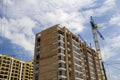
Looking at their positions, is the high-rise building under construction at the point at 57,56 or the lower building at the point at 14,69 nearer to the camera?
the high-rise building under construction at the point at 57,56

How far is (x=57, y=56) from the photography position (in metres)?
57.7

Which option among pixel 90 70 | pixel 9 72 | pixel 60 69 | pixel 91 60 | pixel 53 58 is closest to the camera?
pixel 60 69

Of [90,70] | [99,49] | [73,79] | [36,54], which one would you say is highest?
[99,49]

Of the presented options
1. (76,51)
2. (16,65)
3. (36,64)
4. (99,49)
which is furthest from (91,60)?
(16,65)

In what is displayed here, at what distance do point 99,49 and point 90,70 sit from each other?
1306cm

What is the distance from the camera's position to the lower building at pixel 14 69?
9569cm

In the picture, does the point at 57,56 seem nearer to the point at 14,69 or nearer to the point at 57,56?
the point at 57,56

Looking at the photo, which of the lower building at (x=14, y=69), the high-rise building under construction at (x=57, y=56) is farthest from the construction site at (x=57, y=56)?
the lower building at (x=14, y=69)

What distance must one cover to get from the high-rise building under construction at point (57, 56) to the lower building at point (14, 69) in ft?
131

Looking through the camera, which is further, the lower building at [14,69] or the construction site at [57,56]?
the lower building at [14,69]

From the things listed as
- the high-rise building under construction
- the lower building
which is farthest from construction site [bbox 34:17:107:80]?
the lower building

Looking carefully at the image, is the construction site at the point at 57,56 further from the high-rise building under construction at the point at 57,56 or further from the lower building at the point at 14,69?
the lower building at the point at 14,69

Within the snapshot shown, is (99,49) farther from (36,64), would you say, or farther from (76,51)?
(36,64)

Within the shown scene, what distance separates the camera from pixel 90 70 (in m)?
78.6
